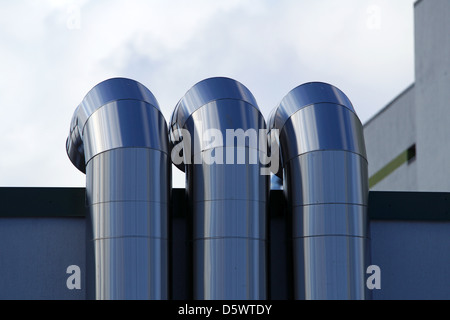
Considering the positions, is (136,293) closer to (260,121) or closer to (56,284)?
(56,284)

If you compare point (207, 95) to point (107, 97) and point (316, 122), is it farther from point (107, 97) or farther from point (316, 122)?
point (316, 122)

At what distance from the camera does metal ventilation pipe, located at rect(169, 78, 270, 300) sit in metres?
10.1

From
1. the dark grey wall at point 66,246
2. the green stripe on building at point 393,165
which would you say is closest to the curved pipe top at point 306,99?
Result: the dark grey wall at point 66,246

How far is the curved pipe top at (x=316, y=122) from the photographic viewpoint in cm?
1068

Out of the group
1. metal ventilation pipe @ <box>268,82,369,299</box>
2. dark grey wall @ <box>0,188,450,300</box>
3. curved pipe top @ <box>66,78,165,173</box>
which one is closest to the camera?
metal ventilation pipe @ <box>268,82,369,299</box>

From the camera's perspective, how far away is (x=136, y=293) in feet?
32.4

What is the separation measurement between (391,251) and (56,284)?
445 cm

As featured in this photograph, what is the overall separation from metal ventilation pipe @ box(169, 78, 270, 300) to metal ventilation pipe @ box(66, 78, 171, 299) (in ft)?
1.28

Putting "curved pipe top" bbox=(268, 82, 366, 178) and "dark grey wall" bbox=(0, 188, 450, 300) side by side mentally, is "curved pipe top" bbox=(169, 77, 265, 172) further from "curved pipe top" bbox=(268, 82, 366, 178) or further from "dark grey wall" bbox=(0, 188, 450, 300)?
"dark grey wall" bbox=(0, 188, 450, 300)

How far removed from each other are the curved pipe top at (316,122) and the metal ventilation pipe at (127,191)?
157 centimetres

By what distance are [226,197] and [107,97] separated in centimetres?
195

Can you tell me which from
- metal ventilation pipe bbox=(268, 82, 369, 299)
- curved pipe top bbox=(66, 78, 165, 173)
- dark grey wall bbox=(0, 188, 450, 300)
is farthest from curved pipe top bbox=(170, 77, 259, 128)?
dark grey wall bbox=(0, 188, 450, 300)

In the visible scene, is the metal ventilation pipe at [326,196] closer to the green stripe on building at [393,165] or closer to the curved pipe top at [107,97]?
the curved pipe top at [107,97]
